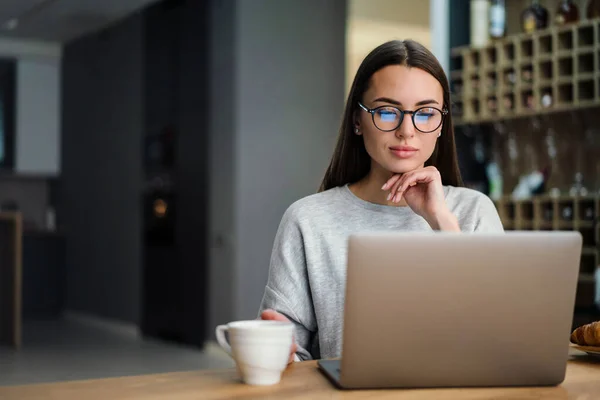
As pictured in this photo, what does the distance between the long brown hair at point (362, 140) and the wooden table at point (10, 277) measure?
4587mm

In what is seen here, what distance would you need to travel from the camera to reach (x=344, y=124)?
5.82 feet

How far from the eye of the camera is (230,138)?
5.46 meters

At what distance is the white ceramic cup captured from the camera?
114 cm

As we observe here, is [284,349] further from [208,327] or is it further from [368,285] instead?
[208,327]

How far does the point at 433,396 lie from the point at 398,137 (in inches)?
23.4

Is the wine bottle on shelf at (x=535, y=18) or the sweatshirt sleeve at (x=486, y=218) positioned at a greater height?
the wine bottle on shelf at (x=535, y=18)

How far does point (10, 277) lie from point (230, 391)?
5.35 metres

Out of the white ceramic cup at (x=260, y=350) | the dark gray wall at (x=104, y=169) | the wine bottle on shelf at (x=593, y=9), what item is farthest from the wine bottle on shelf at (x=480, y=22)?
the white ceramic cup at (x=260, y=350)

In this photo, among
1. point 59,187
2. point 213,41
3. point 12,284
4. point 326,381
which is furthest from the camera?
point 59,187

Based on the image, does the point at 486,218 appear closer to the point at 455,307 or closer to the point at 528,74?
the point at 455,307

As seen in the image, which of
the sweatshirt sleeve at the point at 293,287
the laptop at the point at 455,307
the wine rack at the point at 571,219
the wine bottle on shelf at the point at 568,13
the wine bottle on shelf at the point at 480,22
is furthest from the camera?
the wine bottle on shelf at the point at 480,22

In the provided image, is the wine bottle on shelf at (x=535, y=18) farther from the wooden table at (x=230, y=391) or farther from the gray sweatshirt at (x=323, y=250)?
the wooden table at (x=230, y=391)

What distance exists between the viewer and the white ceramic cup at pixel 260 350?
1.14 m

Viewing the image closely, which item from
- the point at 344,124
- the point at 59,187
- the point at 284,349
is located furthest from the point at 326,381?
the point at 59,187
